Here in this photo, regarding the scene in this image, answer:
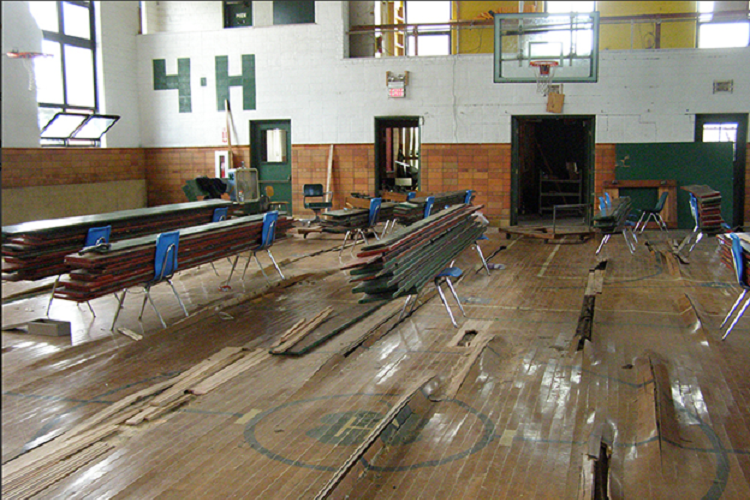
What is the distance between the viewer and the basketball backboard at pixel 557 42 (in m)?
11.4

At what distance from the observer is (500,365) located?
17.3ft

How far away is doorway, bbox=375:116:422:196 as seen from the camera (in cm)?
1470

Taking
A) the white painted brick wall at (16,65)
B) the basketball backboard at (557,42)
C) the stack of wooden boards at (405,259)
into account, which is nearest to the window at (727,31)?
the basketball backboard at (557,42)

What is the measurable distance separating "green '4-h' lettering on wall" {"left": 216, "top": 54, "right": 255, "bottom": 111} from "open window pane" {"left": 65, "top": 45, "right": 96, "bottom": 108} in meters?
2.65

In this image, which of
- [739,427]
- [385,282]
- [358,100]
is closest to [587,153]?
[358,100]

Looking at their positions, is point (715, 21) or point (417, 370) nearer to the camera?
A: point (417, 370)

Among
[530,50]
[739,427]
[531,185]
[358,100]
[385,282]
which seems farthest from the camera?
[531,185]

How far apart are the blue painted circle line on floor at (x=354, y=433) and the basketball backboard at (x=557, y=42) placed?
8.63 meters

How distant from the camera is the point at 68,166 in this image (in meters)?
13.2

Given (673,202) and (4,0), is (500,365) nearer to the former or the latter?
(4,0)

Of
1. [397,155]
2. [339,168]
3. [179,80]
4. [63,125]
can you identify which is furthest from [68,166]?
[397,155]

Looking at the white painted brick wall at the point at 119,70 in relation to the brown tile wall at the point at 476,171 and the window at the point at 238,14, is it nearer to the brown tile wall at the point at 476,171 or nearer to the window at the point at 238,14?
the window at the point at 238,14

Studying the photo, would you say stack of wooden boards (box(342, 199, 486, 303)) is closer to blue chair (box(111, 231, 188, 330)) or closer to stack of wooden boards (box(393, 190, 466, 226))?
blue chair (box(111, 231, 188, 330))

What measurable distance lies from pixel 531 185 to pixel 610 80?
4.38 meters
